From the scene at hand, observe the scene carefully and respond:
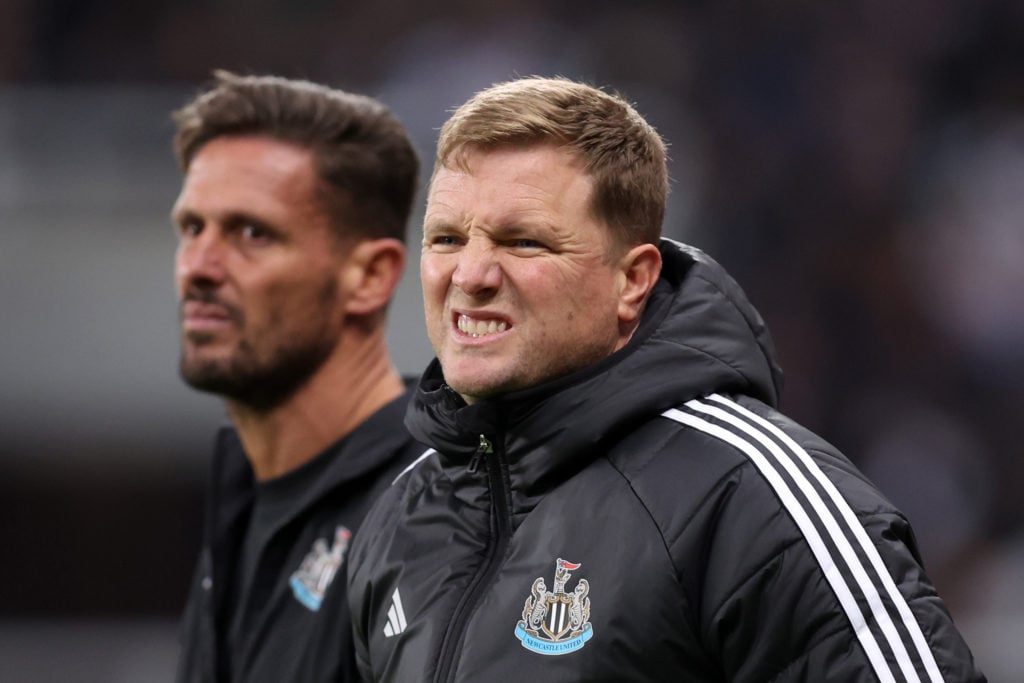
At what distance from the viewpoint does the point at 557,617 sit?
73.0 inches

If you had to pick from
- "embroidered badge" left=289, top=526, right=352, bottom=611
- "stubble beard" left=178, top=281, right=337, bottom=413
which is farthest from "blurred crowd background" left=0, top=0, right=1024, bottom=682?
"embroidered badge" left=289, top=526, right=352, bottom=611

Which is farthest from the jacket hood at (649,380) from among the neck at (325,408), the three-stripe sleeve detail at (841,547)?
the neck at (325,408)

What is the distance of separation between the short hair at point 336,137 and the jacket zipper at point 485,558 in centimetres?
124

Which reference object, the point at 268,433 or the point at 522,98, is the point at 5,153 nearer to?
the point at 268,433

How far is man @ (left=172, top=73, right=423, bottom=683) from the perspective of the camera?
117 inches

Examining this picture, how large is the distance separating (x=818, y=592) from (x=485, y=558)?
0.51 metres

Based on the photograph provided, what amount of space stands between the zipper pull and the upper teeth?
0.15m

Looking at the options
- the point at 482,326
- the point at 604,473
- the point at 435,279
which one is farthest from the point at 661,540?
the point at 435,279

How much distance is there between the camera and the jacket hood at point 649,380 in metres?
1.94

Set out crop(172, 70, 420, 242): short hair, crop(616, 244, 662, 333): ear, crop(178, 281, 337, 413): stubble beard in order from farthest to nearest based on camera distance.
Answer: crop(172, 70, 420, 242): short hair
crop(178, 281, 337, 413): stubble beard
crop(616, 244, 662, 333): ear

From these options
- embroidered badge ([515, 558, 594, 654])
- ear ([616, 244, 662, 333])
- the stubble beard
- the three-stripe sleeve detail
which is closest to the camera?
the three-stripe sleeve detail

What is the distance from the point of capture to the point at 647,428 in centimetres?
196

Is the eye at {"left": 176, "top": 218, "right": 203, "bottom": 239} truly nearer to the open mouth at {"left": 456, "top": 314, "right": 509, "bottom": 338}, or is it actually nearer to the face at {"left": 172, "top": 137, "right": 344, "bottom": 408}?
the face at {"left": 172, "top": 137, "right": 344, "bottom": 408}

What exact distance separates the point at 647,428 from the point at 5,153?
559cm
